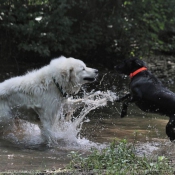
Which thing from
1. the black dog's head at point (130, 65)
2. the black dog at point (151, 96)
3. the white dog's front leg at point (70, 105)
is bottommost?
the white dog's front leg at point (70, 105)

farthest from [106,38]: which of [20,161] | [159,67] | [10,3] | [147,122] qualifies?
[20,161]

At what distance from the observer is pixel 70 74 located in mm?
6156

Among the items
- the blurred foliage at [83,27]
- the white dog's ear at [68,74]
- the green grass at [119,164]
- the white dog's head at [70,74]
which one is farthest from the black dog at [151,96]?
the blurred foliage at [83,27]

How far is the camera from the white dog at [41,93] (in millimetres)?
6082

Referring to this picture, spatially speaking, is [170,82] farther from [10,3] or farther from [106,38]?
[10,3]

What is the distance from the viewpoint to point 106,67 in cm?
1503

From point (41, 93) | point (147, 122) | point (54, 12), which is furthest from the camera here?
point (54, 12)

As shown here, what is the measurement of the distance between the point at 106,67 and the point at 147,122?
25.0 feet

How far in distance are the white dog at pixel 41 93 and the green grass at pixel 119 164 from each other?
76.2 inches

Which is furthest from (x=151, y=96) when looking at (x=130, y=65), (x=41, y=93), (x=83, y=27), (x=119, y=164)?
(x=83, y=27)

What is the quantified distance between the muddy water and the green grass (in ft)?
1.48

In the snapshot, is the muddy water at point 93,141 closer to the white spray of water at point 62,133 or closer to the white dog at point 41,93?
the white spray of water at point 62,133

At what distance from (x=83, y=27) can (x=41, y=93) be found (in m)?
8.51

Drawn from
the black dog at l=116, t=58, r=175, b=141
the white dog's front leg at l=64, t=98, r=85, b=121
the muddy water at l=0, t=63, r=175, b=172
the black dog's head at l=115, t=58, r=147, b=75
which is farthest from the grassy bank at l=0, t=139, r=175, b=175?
the black dog's head at l=115, t=58, r=147, b=75
